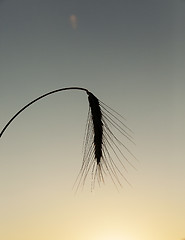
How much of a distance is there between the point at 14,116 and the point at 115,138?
78.6 inches

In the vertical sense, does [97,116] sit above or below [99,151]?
above

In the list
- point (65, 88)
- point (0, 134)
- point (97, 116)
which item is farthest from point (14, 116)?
point (97, 116)

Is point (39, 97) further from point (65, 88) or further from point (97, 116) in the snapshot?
point (97, 116)

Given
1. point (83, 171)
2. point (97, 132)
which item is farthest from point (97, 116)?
point (83, 171)

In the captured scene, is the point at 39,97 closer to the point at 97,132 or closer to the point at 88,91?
the point at 88,91

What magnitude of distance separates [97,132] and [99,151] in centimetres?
31

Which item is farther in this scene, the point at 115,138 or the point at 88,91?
the point at 88,91

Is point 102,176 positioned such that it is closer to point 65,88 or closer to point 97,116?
point 97,116

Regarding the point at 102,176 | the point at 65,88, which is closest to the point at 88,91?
the point at 65,88

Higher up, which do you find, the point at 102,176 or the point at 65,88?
the point at 65,88

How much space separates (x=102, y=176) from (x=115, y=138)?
65cm

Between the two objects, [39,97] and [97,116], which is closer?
[97,116]

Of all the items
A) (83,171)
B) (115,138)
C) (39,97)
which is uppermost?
(39,97)

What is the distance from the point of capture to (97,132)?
6.75 metres
